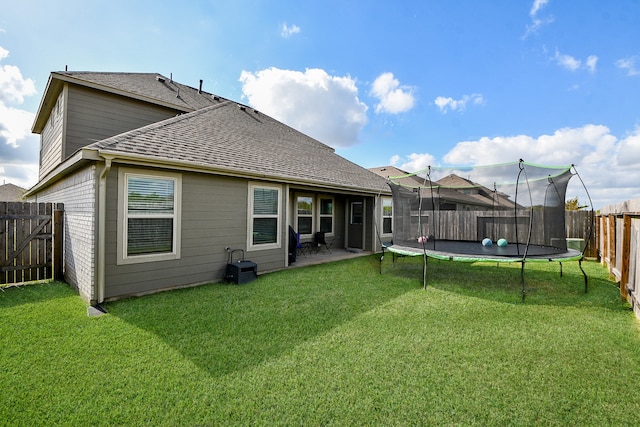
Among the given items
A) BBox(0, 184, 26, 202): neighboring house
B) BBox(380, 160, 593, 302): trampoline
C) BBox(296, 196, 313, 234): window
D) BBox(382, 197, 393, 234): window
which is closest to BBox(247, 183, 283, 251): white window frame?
BBox(296, 196, 313, 234): window

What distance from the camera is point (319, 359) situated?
2709 mm

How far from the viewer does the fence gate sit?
5406 millimetres

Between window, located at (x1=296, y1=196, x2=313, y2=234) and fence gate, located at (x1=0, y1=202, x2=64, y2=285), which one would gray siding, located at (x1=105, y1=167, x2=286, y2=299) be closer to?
fence gate, located at (x1=0, y1=202, x2=64, y2=285)

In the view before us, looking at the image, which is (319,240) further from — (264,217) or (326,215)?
(264,217)

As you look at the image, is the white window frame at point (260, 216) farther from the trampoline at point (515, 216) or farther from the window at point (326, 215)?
the window at point (326, 215)

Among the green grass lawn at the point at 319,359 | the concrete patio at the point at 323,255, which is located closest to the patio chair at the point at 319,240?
the concrete patio at the point at 323,255

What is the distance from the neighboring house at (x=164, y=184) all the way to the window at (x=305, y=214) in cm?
4

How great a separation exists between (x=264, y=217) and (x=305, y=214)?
279 cm

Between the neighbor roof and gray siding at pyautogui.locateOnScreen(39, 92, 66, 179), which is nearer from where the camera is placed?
the neighbor roof

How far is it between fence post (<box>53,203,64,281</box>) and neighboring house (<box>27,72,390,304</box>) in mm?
299

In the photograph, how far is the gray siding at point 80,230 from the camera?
4273mm

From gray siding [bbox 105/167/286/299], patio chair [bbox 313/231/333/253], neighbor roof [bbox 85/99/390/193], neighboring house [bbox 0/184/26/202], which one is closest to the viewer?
gray siding [bbox 105/167/286/299]

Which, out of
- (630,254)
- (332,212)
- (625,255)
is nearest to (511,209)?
(625,255)

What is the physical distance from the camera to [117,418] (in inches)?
76.1
